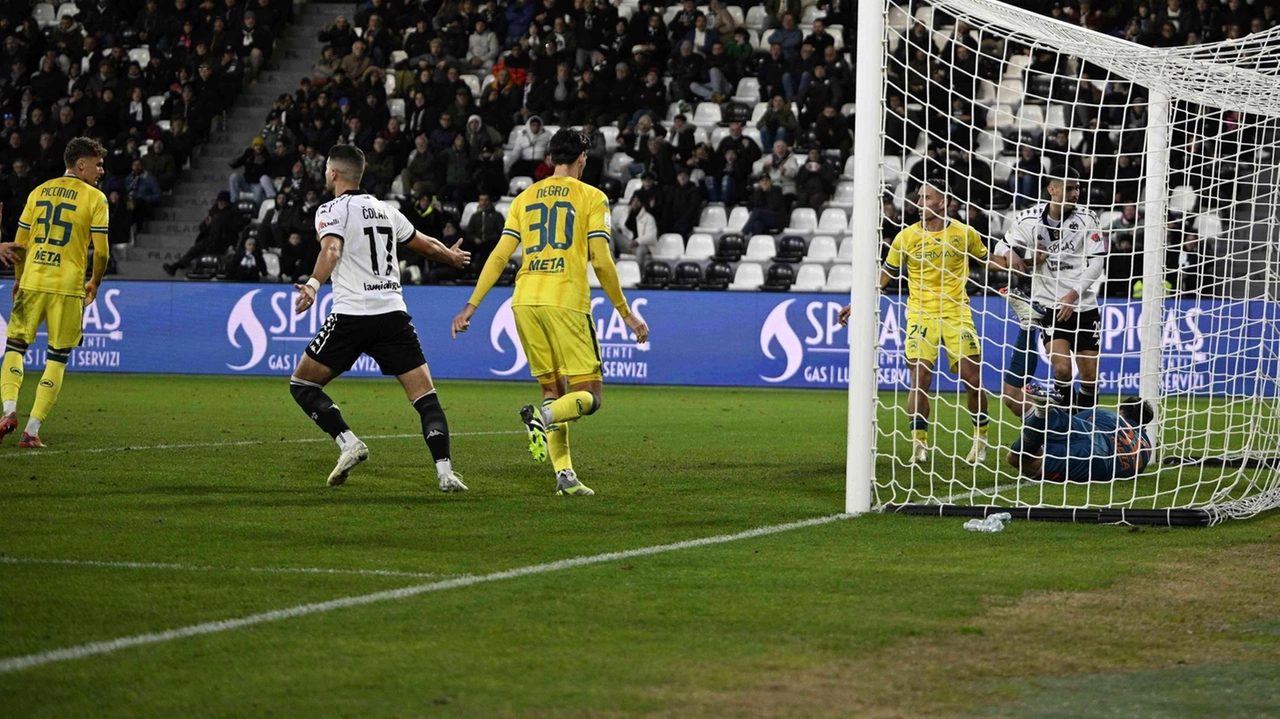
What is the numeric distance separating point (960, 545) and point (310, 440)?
254 inches

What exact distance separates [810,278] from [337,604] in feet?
54.0

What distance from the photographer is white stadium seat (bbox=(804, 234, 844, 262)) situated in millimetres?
21797

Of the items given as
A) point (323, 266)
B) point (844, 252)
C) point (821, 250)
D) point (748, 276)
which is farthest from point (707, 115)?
point (323, 266)

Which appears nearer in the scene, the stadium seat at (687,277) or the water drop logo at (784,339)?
the water drop logo at (784,339)

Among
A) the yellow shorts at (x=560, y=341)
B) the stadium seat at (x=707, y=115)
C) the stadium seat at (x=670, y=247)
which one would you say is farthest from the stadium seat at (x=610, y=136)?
the yellow shorts at (x=560, y=341)

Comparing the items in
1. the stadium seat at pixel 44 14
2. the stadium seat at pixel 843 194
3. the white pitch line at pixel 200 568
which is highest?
the stadium seat at pixel 44 14

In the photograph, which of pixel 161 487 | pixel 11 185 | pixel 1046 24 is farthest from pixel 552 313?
pixel 11 185

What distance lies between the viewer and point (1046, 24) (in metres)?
8.68

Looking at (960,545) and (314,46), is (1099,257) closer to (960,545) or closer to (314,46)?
(960,545)

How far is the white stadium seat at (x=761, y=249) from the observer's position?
21953 millimetres

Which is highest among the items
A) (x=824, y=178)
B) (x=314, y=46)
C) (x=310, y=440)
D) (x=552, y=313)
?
(x=314, y=46)

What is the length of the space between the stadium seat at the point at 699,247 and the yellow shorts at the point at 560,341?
1375cm

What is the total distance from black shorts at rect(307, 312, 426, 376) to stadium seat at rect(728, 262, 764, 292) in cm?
1276

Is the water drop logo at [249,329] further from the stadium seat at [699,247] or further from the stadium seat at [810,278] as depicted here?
the stadium seat at [810,278]
